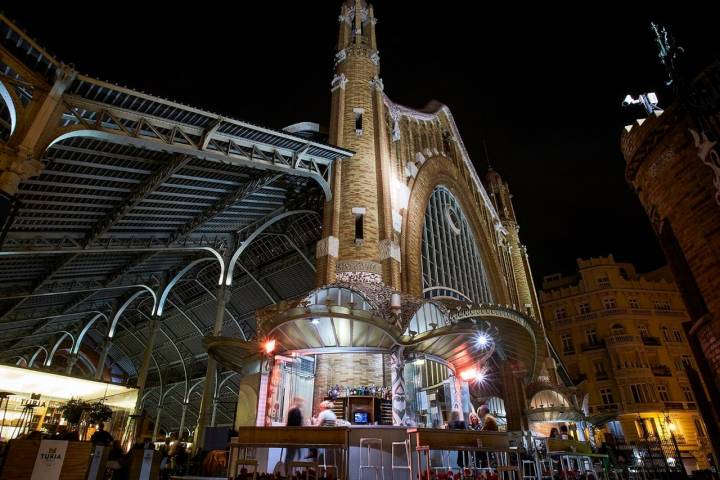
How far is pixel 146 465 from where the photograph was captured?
9.30 m

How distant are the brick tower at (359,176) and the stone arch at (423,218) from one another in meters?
1.00

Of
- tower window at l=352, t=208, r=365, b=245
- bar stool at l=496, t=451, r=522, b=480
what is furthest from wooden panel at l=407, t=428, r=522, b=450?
tower window at l=352, t=208, r=365, b=245

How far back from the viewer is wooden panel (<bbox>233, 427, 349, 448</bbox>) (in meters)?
7.37

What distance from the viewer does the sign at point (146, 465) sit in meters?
9.19

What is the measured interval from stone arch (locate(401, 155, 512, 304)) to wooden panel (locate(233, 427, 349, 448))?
30.2 feet

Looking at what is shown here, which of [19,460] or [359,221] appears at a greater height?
[359,221]

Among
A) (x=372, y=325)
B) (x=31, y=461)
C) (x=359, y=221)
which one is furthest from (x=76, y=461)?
(x=359, y=221)

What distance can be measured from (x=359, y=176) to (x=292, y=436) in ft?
40.1

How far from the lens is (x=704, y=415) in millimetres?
9883

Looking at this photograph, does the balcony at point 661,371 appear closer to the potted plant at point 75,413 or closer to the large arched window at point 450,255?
the large arched window at point 450,255

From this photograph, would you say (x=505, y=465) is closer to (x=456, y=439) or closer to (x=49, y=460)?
(x=456, y=439)

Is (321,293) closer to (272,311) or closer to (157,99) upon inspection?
(272,311)

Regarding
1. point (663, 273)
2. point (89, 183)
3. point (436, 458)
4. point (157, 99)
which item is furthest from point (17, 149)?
point (663, 273)

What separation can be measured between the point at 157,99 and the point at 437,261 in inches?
592
